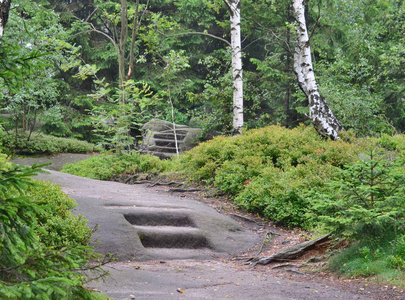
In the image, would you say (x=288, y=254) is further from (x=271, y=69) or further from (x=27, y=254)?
(x=271, y=69)

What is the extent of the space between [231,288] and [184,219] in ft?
10.9

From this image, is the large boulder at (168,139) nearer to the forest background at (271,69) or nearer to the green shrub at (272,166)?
the forest background at (271,69)

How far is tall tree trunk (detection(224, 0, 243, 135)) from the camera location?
14008 millimetres

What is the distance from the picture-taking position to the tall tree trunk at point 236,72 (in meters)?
14.0

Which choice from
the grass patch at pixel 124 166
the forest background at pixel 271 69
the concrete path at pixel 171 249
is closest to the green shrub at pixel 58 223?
the concrete path at pixel 171 249

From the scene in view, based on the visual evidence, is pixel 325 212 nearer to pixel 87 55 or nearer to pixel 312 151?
pixel 312 151

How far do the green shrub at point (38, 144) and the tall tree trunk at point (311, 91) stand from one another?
10.1 metres

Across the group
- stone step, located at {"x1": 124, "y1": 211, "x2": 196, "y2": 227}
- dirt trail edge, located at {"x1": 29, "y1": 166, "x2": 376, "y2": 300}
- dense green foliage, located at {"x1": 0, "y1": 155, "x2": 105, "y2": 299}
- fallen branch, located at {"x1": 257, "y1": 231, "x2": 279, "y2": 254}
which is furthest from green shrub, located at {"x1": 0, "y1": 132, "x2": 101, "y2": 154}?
dense green foliage, located at {"x1": 0, "y1": 155, "x2": 105, "y2": 299}

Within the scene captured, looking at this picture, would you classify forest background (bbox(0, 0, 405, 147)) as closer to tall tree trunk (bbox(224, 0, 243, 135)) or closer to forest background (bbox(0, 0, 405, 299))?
forest background (bbox(0, 0, 405, 299))

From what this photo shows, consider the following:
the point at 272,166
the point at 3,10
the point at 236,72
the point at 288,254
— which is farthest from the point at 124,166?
the point at 3,10

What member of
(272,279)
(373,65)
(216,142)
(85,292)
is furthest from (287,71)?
(85,292)

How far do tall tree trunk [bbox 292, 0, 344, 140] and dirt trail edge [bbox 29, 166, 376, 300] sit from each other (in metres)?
4.64

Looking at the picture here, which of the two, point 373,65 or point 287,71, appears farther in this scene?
point 287,71

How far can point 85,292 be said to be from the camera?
2.59m
